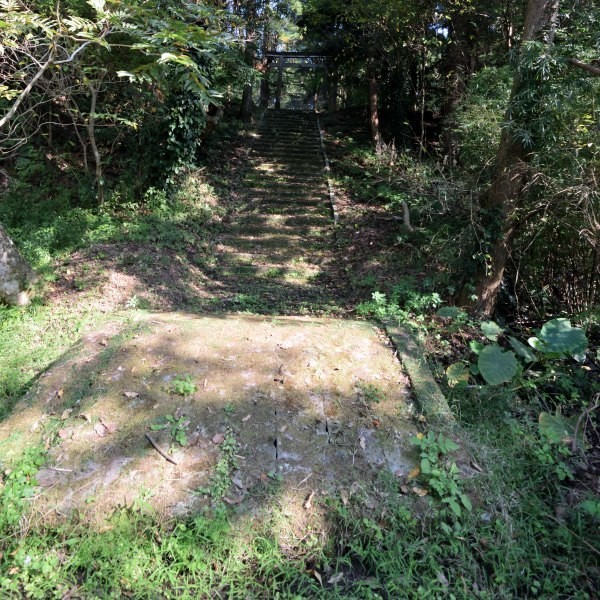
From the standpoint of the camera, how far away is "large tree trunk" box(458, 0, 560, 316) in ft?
14.1

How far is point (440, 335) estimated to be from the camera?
15.2ft

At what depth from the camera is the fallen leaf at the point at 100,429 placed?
8.04 feet

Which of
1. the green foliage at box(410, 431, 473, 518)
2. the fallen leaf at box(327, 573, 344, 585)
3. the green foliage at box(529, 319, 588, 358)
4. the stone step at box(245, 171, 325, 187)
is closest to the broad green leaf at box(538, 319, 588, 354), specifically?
the green foliage at box(529, 319, 588, 358)

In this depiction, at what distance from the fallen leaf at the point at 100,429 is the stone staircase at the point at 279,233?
287 centimetres

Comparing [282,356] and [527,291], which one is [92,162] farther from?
[527,291]

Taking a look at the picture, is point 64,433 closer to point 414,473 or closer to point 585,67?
point 414,473

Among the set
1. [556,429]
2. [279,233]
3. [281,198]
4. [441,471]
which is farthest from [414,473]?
[281,198]

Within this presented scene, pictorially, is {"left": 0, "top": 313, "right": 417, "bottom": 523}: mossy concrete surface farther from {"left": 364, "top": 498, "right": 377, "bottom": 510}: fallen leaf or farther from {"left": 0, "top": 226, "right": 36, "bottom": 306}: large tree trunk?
{"left": 0, "top": 226, "right": 36, "bottom": 306}: large tree trunk

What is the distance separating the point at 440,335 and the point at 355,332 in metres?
1.50

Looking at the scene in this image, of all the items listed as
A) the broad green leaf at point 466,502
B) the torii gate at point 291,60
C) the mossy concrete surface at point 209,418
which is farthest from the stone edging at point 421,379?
the torii gate at point 291,60

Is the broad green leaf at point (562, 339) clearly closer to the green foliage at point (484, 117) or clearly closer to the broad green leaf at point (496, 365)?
the broad green leaf at point (496, 365)

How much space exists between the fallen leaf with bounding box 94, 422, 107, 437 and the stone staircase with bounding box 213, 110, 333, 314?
287 cm

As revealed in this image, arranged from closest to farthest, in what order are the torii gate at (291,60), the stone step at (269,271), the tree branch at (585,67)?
1. the tree branch at (585,67)
2. the stone step at (269,271)
3. the torii gate at (291,60)

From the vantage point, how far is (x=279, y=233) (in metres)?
8.13
